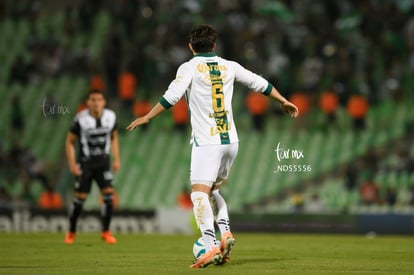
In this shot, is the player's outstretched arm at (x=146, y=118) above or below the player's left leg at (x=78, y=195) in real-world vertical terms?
above

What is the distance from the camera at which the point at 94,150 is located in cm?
1511

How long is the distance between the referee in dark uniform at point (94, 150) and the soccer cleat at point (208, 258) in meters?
5.25

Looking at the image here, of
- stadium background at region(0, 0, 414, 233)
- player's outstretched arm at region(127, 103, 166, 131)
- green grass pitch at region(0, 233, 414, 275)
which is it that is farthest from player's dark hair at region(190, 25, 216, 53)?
stadium background at region(0, 0, 414, 233)

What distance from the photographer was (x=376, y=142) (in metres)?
22.0

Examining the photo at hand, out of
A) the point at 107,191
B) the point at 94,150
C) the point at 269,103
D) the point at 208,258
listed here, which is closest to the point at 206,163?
the point at 208,258

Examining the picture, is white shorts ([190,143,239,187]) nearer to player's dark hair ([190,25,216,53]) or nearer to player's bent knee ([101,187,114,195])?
player's dark hair ([190,25,216,53])

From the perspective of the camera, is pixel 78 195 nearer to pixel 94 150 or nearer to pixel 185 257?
pixel 94 150

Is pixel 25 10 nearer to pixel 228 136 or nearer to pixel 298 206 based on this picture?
pixel 298 206

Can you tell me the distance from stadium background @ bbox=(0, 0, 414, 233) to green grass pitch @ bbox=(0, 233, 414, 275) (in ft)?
16.5

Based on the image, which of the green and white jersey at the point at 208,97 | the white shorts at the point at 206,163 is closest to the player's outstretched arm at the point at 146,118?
the green and white jersey at the point at 208,97

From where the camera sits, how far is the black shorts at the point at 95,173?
49.6 feet

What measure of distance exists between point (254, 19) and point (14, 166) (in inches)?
282

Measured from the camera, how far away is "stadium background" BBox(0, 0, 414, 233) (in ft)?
70.7

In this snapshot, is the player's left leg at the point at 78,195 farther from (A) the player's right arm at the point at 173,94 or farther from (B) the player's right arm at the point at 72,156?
(A) the player's right arm at the point at 173,94
